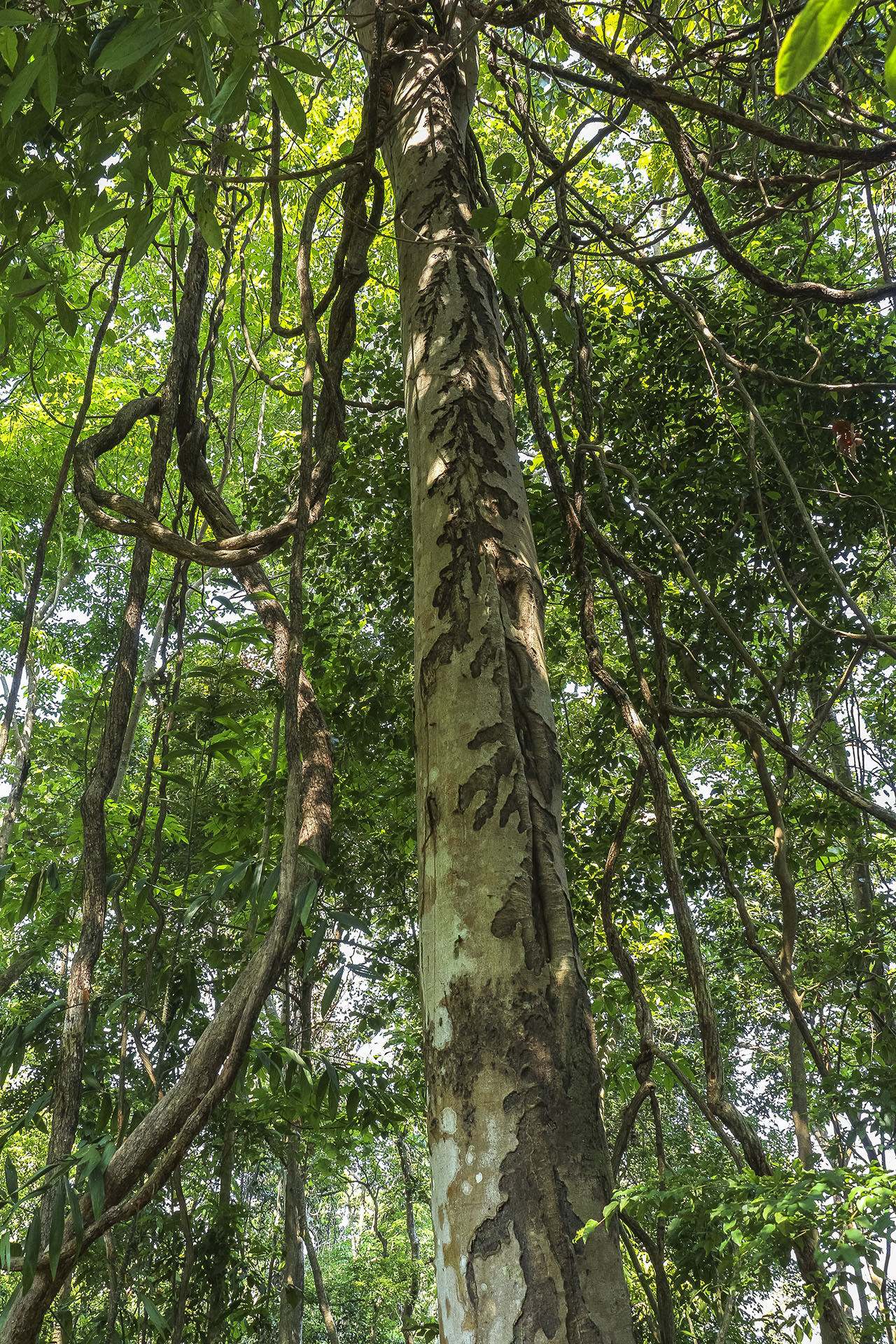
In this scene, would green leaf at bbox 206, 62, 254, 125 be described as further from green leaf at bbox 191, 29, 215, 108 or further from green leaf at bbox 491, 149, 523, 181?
green leaf at bbox 491, 149, 523, 181

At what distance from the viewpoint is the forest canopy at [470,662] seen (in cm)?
90

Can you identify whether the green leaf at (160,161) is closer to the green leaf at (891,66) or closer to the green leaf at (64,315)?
the green leaf at (64,315)

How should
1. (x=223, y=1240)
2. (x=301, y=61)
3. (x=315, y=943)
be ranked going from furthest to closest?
1. (x=223, y=1240)
2. (x=315, y=943)
3. (x=301, y=61)

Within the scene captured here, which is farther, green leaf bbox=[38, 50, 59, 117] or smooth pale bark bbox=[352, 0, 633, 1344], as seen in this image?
green leaf bbox=[38, 50, 59, 117]

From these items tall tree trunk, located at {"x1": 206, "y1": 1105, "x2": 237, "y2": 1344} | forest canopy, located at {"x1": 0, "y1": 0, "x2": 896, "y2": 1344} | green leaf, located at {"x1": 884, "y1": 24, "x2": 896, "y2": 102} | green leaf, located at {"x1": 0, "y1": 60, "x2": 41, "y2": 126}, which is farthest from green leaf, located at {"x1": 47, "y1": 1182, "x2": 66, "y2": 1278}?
tall tree trunk, located at {"x1": 206, "y1": 1105, "x2": 237, "y2": 1344}

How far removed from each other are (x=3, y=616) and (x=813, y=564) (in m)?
8.73

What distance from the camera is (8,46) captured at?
3.36ft

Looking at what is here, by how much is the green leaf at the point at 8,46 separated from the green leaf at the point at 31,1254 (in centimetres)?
151

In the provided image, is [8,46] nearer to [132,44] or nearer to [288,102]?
[132,44]

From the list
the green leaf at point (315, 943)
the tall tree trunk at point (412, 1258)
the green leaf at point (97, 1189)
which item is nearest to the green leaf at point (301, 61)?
the green leaf at point (315, 943)

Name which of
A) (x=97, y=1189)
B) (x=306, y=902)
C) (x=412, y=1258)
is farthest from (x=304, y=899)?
(x=412, y=1258)

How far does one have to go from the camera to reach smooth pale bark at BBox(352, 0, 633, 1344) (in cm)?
72

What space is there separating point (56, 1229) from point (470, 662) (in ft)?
2.99

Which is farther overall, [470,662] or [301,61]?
[301,61]
